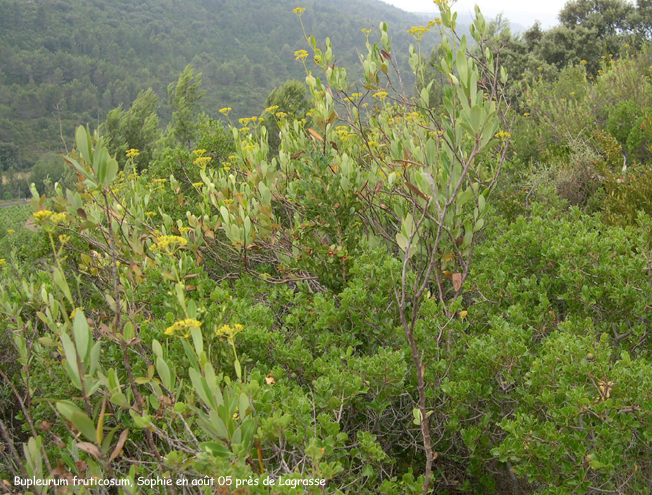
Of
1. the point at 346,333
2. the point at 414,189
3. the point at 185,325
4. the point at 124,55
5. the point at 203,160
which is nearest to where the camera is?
the point at 185,325

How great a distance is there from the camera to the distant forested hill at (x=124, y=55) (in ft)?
175

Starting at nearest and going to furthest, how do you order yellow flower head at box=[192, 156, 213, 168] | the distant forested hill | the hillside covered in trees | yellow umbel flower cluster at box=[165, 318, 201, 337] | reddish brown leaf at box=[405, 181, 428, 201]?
yellow umbel flower cluster at box=[165, 318, 201, 337], the hillside covered in trees, reddish brown leaf at box=[405, 181, 428, 201], yellow flower head at box=[192, 156, 213, 168], the distant forested hill

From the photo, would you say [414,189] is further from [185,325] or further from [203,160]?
[203,160]

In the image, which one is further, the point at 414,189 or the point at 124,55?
the point at 124,55

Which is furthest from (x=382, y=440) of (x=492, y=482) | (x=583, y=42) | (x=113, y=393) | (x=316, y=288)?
(x=583, y=42)

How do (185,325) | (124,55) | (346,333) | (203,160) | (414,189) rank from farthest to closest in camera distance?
(124,55) → (203,160) → (346,333) → (414,189) → (185,325)

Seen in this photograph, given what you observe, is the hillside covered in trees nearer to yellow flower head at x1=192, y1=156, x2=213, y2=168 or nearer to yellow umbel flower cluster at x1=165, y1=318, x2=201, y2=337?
yellow umbel flower cluster at x1=165, y1=318, x2=201, y2=337

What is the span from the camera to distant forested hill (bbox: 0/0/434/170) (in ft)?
175

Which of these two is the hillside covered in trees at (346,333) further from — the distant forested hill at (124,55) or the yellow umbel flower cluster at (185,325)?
the distant forested hill at (124,55)

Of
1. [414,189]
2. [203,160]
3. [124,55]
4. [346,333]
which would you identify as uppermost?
[124,55]

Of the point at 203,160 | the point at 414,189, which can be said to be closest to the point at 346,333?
the point at 414,189

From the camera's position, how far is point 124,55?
65.4 metres

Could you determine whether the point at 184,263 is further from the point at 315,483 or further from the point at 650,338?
the point at 650,338

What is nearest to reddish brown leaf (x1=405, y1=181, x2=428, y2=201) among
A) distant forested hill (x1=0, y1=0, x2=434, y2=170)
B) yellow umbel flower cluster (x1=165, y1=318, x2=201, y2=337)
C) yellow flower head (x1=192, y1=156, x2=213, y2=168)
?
yellow umbel flower cluster (x1=165, y1=318, x2=201, y2=337)
